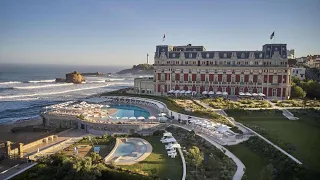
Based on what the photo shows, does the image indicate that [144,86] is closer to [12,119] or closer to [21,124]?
[12,119]

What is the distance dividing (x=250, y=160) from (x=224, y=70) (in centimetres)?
3539

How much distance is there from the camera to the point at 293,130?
105 feet

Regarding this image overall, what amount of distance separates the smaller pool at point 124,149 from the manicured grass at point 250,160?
9862 millimetres

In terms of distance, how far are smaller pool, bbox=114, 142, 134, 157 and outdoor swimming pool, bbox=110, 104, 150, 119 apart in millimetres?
14075

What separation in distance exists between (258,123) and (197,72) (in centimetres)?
2571

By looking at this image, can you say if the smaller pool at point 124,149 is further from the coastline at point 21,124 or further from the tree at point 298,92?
the tree at point 298,92

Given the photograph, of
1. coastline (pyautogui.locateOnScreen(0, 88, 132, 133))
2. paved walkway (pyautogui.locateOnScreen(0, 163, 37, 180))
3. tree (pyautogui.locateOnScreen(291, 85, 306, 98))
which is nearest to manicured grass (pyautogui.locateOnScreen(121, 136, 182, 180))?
paved walkway (pyautogui.locateOnScreen(0, 163, 37, 180))

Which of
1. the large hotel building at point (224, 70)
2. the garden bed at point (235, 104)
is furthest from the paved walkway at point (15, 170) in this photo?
the large hotel building at point (224, 70)

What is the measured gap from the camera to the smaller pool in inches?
1067

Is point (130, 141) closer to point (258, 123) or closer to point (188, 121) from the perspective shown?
point (188, 121)

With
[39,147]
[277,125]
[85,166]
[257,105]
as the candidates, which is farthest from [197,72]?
[85,166]

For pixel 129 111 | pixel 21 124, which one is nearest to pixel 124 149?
pixel 129 111

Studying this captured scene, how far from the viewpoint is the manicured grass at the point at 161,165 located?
73.1 ft

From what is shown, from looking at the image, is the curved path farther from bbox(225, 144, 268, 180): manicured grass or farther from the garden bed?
the garden bed
